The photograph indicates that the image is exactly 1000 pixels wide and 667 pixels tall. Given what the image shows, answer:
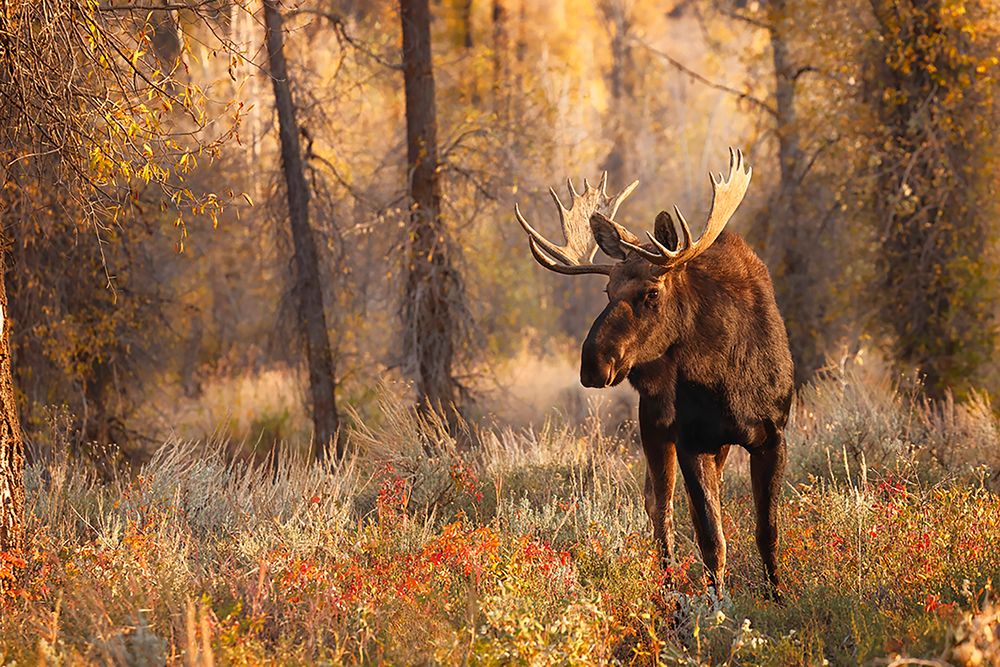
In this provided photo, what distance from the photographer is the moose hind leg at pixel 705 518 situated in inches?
257

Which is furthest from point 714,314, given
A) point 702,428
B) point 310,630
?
point 310,630

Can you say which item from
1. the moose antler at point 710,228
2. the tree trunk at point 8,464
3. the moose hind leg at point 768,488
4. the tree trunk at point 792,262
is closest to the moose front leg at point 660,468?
the moose hind leg at point 768,488

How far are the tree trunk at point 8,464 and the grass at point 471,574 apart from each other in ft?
0.71

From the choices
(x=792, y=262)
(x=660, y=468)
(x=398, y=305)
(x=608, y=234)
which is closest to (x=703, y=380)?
(x=660, y=468)

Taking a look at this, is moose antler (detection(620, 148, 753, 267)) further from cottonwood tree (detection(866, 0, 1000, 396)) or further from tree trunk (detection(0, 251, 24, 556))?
cottonwood tree (detection(866, 0, 1000, 396))

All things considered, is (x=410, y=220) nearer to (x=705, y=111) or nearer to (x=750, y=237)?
(x=750, y=237)

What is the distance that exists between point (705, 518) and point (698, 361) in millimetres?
829

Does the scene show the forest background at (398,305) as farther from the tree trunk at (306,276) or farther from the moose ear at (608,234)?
the moose ear at (608,234)

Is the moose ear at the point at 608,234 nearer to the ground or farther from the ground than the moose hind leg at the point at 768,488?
farther from the ground

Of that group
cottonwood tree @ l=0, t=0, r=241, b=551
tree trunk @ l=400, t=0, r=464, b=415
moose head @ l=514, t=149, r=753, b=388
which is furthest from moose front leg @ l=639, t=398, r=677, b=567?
tree trunk @ l=400, t=0, r=464, b=415

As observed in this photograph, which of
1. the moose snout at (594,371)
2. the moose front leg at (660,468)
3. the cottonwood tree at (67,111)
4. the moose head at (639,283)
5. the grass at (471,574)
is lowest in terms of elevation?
the grass at (471,574)

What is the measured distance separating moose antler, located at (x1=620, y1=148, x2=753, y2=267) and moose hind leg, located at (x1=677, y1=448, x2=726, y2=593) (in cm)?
105

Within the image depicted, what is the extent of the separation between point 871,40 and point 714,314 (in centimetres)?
904

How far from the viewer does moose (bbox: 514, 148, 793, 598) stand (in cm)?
640
